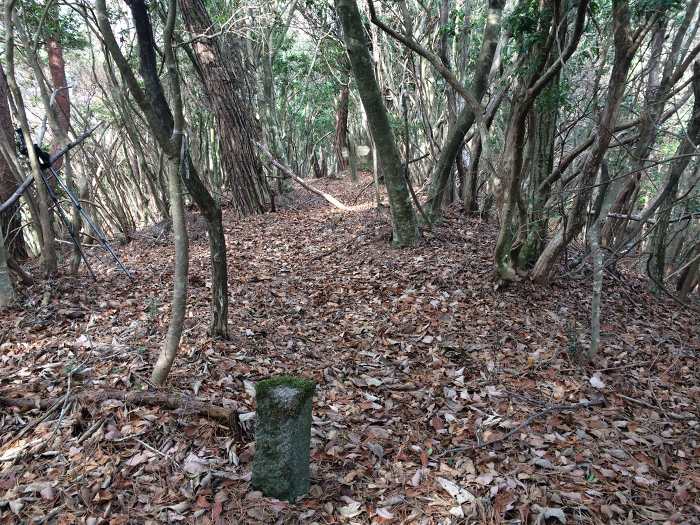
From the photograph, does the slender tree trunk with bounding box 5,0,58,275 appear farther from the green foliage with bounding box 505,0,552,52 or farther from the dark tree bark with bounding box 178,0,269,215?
the green foliage with bounding box 505,0,552,52

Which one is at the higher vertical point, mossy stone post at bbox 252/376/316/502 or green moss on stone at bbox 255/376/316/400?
green moss on stone at bbox 255/376/316/400

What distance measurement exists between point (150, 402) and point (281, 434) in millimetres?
1171

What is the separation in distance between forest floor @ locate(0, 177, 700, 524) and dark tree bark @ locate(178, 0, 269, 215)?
2955 millimetres

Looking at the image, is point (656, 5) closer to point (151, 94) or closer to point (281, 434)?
point (151, 94)

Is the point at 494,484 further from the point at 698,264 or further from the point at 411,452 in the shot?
the point at 698,264

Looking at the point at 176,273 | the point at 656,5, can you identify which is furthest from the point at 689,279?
the point at 176,273

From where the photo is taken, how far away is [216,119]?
839cm

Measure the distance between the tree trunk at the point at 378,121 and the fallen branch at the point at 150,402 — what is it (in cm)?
388

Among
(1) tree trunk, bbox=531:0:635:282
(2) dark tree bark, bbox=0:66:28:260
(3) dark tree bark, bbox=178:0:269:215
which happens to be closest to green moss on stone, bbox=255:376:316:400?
(1) tree trunk, bbox=531:0:635:282

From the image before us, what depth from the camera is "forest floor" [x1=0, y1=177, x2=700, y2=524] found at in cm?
255

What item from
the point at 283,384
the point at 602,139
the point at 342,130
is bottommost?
the point at 283,384

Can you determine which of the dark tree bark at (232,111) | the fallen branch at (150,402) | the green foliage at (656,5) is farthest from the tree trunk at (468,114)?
the fallen branch at (150,402)

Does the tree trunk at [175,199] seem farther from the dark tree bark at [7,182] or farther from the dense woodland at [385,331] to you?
the dark tree bark at [7,182]

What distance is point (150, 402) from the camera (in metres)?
3.01
